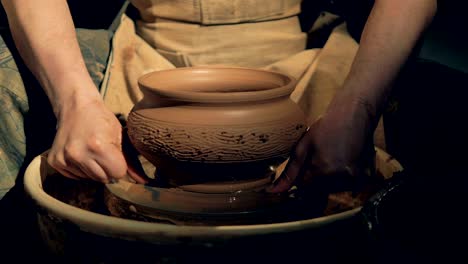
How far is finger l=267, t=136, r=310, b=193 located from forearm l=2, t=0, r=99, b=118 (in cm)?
46

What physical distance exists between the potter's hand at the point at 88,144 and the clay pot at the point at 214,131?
0.19 feet

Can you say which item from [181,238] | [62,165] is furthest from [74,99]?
[181,238]

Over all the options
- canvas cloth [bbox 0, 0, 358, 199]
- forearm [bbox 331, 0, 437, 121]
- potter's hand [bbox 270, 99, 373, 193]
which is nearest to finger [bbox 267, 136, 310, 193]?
potter's hand [bbox 270, 99, 373, 193]

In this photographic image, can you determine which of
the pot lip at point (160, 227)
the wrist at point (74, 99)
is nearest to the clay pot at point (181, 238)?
the pot lip at point (160, 227)

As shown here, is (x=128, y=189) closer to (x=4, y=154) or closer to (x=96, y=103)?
(x=96, y=103)

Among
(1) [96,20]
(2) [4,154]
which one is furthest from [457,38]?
(2) [4,154]

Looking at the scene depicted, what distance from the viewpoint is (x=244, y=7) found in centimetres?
146

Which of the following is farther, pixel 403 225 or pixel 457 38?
pixel 457 38

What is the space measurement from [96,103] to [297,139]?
458mm

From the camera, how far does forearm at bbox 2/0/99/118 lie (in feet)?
3.92

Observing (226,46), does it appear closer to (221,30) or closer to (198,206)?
(221,30)

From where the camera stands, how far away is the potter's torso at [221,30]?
1.46m

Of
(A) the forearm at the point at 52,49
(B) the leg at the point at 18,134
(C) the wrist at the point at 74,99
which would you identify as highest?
(A) the forearm at the point at 52,49

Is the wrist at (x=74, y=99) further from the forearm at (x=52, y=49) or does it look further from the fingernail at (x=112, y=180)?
the fingernail at (x=112, y=180)
